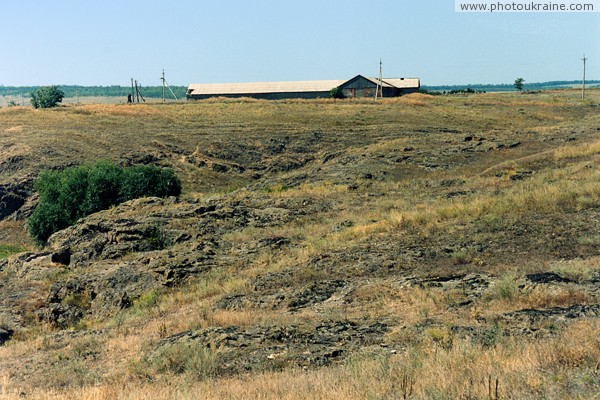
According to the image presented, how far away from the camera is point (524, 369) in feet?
20.8

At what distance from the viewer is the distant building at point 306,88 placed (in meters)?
83.6

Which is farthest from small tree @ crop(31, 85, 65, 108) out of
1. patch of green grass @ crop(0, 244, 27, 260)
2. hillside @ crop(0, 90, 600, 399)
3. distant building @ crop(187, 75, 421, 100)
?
patch of green grass @ crop(0, 244, 27, 260)

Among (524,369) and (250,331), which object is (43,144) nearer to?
(250,331)

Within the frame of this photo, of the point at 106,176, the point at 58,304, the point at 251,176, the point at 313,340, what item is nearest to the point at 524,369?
the point at 313,340

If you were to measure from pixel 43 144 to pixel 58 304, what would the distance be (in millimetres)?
31403

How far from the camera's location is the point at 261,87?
90125 millimetres

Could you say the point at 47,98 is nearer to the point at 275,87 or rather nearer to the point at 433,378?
the point at 275,87

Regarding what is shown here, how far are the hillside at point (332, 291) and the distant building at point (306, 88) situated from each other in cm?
4938

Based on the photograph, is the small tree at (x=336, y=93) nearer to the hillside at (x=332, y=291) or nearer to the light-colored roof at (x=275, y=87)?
the light-colored roof at (x=275, y=87)

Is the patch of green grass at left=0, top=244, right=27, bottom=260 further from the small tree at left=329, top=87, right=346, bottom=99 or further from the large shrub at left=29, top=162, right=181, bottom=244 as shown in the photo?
the small tree at left=329, top=87, right=346, bottom=99

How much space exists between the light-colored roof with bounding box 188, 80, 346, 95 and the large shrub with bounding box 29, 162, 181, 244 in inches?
2283

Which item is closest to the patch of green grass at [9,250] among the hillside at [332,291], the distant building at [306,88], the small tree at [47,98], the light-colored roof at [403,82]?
the hillside at [332,291]

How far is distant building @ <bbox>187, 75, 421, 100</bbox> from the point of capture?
8362cm

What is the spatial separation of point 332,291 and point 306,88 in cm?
7748
